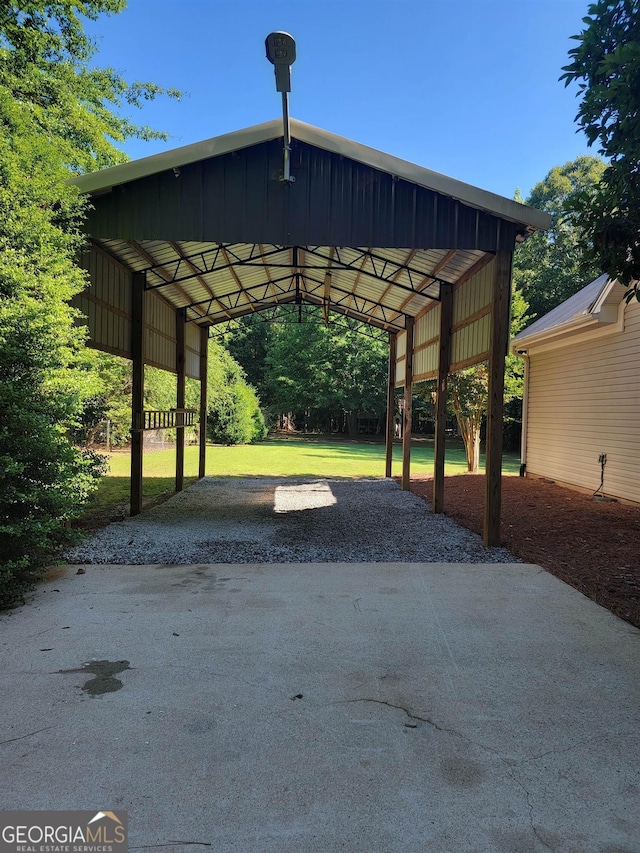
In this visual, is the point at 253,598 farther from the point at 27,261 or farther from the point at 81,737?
the point at 27,261

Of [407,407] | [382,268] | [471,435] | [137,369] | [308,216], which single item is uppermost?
[382,268]

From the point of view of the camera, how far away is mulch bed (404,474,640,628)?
15.8 ft

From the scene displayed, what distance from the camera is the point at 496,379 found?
6.34 meters

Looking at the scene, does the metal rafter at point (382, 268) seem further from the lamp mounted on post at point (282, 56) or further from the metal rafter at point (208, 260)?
the lamp mounted on post at point (282, 56)

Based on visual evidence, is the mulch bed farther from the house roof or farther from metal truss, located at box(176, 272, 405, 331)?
metal truss, located at box(176, 272, 405, 331)

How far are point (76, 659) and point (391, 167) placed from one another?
19.0 feet

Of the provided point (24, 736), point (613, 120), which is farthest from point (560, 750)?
point (613, 120)

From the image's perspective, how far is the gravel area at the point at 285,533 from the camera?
5992 mm

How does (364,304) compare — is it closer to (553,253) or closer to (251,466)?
(251,466)

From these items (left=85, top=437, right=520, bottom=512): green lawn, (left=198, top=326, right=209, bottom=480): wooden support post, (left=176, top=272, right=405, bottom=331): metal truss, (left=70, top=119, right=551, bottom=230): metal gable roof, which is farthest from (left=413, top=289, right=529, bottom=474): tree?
(left=70, top=119, right=551, bottom=230): metal gable roof

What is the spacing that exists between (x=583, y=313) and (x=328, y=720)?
9.38 meters

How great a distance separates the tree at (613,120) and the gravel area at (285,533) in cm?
375

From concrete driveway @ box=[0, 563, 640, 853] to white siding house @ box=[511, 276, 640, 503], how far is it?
20.1ft

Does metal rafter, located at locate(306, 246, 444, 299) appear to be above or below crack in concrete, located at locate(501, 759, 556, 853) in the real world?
above
